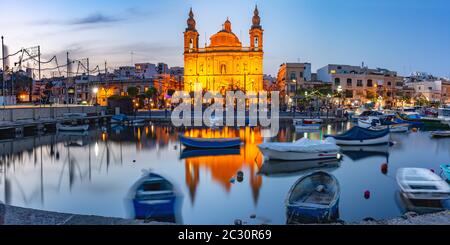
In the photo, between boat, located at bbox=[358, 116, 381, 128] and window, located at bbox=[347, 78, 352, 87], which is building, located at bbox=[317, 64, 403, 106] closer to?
window, located at bbox=[347, 78, 352, 87]

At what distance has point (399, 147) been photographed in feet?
95.3

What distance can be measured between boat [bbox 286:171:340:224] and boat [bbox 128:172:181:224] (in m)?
3.31

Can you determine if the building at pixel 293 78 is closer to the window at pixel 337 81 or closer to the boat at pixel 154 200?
the window at pixel 337 81

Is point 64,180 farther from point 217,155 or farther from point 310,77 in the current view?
point 310,77

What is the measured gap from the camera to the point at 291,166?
20531 mm

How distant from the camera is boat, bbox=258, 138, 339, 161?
21094mm

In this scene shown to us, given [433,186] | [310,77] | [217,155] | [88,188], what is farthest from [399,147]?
[310,77]

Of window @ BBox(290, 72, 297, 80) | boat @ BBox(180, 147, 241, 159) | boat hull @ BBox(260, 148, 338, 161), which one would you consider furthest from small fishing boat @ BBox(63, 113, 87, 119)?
window @ BBox(290, 72, 297, 80)

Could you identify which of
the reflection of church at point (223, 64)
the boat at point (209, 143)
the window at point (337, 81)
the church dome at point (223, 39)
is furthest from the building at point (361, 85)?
the boat at point (209, 143)

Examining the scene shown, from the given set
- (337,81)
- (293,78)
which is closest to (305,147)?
(293,78)

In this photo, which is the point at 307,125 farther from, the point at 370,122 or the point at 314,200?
the point at 314,200

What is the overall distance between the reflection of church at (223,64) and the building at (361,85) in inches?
608

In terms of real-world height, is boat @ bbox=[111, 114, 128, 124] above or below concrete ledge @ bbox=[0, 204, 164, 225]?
above

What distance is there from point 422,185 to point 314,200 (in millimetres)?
4031
